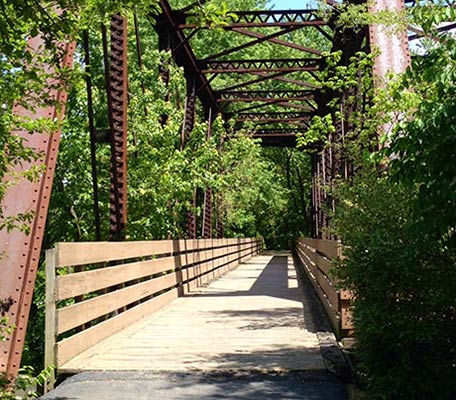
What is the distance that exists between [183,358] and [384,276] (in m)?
2.25

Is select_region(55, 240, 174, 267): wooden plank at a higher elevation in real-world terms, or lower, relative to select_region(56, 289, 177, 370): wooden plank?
higher

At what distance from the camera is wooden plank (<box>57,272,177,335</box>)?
17.2ft

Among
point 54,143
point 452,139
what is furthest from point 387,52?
point 452,139

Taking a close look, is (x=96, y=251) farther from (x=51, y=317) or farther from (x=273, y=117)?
(x=273, y=117)

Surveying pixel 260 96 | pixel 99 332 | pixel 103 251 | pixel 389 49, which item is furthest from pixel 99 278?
pixel 260 96

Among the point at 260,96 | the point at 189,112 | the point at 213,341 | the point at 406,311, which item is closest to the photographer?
the point at 406,311

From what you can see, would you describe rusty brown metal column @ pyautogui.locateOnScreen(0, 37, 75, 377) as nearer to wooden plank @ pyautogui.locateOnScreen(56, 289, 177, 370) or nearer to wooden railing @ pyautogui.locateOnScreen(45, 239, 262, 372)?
wooden railing @ pyautogui.locateOnScreen(45, 239, 262, 372)

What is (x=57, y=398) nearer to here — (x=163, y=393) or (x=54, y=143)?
(x=163, y=393)

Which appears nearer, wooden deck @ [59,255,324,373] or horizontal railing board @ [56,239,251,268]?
horizontal railing board @ [56,239,251,268]

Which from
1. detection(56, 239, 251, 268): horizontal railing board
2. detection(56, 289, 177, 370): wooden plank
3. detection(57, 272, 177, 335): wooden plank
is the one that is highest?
detection(56, 239, 251, 268): horizontal railing board

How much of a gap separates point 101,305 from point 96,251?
25.2 inches

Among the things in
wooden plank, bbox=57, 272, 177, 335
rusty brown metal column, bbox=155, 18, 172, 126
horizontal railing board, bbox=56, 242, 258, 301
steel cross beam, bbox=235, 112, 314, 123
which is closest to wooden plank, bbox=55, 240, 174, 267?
horizontal railing board, bbox=56, 242, 258, 301

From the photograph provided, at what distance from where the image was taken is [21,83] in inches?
143

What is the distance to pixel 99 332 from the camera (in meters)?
6.29
